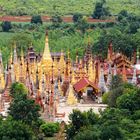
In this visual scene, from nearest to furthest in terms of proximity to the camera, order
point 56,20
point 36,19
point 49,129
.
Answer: point 49,129, point 36,19, point 56,20

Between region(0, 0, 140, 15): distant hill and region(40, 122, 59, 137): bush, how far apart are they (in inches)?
2305

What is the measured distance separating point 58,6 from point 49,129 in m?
67.6

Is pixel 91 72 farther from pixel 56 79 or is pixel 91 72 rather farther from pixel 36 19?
pixel 36 19

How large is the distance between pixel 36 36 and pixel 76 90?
3146cm

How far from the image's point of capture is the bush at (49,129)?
3895cm

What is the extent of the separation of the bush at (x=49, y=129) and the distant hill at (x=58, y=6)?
192ft

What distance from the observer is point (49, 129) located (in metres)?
39.1

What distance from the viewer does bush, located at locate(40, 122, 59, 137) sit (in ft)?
128

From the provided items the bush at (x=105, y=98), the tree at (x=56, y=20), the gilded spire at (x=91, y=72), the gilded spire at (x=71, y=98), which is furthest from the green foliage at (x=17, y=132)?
the tree at (x=56, y=20)

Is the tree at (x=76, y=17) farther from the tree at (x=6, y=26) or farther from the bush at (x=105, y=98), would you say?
the bush at (x=105, y=98)

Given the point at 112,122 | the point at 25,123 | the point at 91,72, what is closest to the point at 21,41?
the point at 91,72

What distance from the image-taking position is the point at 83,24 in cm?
8469

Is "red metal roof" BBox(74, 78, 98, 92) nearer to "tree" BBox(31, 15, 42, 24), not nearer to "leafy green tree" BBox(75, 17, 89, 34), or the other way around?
"leafy green tree" BBox(75, 17, 89, 34)

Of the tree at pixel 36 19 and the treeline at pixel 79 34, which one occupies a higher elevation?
the tree at pixel 36 19
